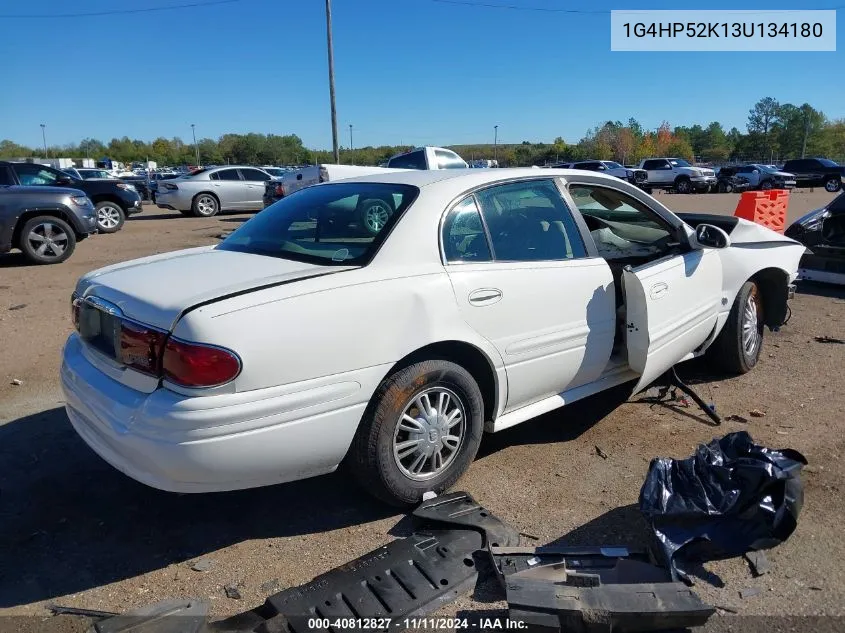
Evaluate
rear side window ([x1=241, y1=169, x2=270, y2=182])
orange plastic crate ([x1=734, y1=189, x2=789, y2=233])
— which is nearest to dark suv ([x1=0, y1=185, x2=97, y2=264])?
rear side window ([x1=241, y1=169, x2=270, y2=182])

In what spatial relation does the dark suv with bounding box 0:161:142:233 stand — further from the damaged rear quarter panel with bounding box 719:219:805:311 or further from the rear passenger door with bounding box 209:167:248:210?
the damaged rear quarter panel with bounding box 719:219:805:311

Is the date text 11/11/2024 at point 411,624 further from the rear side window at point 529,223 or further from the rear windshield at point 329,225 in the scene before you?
the rear side window at point 529,223

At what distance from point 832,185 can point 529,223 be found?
1484 inches

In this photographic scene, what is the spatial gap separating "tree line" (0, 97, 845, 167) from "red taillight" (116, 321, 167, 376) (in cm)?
6661

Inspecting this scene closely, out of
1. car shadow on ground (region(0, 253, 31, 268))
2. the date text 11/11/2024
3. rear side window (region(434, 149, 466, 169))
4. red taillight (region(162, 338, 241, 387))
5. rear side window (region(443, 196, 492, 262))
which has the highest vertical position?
rear side window (region(434, 149, 466, 169))

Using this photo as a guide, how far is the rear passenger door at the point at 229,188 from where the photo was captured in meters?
20.4

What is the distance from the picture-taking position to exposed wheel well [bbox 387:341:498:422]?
120 inches

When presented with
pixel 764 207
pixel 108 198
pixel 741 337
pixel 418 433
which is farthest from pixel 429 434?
pixel 108 198

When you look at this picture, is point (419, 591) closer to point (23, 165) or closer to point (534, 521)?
point (534, 521)

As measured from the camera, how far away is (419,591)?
2580mm

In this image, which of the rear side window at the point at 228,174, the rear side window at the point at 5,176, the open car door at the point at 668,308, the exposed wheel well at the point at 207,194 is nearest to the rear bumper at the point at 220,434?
the open car door at the point at 668,308

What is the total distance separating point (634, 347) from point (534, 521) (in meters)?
1.25

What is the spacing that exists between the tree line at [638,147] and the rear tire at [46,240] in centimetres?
5886

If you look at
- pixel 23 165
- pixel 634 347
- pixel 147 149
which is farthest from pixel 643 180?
pixel 147 149
